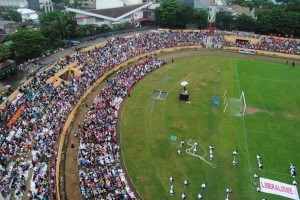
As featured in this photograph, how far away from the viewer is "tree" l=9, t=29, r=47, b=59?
46.9 m

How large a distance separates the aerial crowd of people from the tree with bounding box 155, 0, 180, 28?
24.0 meters

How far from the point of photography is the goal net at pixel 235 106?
3709 cm

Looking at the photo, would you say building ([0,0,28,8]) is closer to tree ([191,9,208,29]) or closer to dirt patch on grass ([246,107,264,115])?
tree ([191,9,208,29])

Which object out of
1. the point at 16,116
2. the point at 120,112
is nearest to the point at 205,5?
the point at 120,112

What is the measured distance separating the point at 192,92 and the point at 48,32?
29.3 metres

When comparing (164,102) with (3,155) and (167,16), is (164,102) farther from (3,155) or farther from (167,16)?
(167,16)

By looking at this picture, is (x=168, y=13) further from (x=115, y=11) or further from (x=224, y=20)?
(x=115, y=11)

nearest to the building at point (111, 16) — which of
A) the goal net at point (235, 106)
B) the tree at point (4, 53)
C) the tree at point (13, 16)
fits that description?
the tree at point (13, 16)

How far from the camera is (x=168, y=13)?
68500mm

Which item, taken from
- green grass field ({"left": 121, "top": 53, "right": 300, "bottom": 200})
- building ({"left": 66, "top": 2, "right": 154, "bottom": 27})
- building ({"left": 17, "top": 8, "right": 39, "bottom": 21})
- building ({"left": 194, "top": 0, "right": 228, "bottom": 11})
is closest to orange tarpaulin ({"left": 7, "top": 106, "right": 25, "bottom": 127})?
green grass field ({"left": 121, "top": 53, "right": 300, "bottom": 200})

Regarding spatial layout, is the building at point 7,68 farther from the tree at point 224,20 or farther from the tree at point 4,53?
the tree at point 224,20

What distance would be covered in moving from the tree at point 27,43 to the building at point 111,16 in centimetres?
2184

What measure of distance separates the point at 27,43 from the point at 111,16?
1047 inches

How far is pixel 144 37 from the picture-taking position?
196ft
